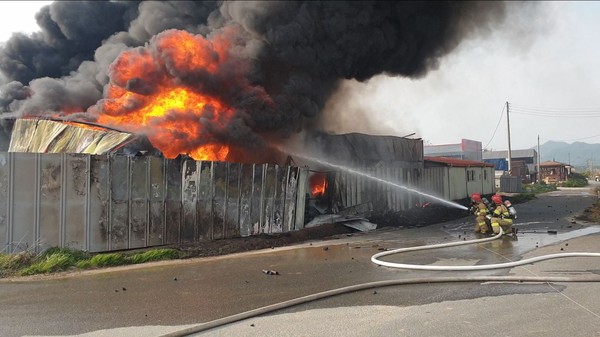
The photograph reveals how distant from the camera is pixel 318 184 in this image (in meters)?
15.9

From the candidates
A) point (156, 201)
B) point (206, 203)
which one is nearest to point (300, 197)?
point (206, 203)

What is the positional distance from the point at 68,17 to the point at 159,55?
9.22 m

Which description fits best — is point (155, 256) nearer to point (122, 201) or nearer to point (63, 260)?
point (122, 201)

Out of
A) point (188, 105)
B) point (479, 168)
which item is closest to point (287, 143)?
point (188, 105)

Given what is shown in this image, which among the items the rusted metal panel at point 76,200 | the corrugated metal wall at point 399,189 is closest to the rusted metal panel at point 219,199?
the rusted metal panel at point 76,200

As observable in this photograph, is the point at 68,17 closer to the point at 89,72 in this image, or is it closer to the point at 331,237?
the point at 89,72

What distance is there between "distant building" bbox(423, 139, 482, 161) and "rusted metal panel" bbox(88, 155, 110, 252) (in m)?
60.7

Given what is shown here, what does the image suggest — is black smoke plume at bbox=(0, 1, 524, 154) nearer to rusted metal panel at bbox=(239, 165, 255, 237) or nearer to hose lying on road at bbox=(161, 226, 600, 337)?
rusted metal panel at bbox=(239, 165, 255, 237)

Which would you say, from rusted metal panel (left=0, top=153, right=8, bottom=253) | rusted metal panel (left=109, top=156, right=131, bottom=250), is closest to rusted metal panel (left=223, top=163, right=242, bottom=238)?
rusted metal panel (left=109, top=156, right=131, bottom=250)

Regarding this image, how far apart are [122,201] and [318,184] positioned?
7.59m

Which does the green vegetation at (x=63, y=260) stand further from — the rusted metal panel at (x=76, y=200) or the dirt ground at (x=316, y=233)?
the dirt ground at (x=316, y=233)

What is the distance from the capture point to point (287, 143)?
17.7 m

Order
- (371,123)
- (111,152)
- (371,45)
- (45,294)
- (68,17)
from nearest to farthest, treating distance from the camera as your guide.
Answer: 1. (45,294)
2. (111,152)
3. (371,45)
4. (68,17)
5. (371,123)

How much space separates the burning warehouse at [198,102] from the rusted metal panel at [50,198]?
4cm
